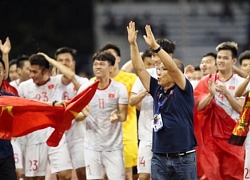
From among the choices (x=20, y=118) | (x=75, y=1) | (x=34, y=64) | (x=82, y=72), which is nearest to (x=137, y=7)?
(x=75, y=1)

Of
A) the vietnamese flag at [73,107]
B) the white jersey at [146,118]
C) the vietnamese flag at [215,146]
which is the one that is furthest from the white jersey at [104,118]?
the vietnamese flag at [215,146]

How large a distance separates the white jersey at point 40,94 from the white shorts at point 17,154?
0.25 metres

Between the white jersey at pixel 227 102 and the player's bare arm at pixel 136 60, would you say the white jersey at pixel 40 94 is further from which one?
the player's bare arm at pixel 136 60

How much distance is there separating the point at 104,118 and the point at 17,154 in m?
1.66

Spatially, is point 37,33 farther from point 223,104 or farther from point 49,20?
point 223,104

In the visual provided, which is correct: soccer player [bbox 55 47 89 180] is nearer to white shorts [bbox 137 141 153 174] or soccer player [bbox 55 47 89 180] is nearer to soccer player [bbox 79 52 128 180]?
soccer player [bbox 79 52 128 180]

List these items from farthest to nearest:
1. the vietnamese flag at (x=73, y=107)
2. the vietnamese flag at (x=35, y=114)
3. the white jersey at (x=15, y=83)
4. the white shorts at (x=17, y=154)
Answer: the white jersey at (x=15, y=83) < the white shorts at (x=17, y=154) < the vietnamese flag at (x=73, y=107) < the vietnamese flag at (x=35, y=114)

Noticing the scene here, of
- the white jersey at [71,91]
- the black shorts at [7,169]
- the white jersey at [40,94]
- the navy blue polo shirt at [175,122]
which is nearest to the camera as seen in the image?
the navy blue polo shirt at [175,122]

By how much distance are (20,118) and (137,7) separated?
55.0ft

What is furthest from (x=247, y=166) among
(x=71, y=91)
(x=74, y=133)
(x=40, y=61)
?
(x=40, y=61)

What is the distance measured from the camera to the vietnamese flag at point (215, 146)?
1148 centimetres

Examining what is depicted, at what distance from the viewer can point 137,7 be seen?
27062 millimetres

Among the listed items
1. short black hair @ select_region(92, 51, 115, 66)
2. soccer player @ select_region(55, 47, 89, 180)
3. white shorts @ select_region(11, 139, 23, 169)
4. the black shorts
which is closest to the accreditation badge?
the black shorts

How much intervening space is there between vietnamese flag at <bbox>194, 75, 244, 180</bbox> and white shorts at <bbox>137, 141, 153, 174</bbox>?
26.4 inches
